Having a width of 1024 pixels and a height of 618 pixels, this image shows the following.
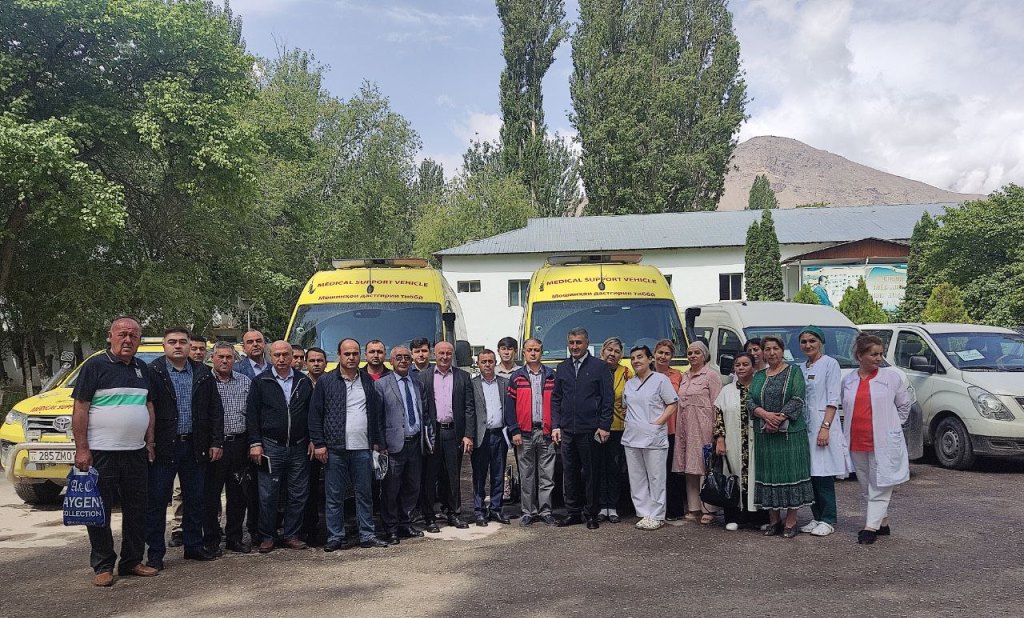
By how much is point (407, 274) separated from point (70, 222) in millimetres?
7219

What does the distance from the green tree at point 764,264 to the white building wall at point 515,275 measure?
240 centimetres

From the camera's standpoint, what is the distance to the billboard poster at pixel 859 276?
33.8 meters

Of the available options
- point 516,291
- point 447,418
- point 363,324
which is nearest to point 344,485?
point 447,418

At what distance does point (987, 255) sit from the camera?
25.9 metres

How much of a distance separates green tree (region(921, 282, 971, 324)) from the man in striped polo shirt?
68.7 ft

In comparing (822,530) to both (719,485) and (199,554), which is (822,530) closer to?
(719,485)

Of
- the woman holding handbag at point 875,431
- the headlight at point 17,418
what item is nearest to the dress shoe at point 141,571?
the headlight at point 17,418

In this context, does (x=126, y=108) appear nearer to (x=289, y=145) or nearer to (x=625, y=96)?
(x=289, y=145)

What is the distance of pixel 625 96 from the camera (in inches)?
1619

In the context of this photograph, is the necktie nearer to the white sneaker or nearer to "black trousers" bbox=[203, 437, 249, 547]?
"black trousers" bbox=[203, 437, 249, 547]

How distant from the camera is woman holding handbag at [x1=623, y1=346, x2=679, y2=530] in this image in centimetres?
769

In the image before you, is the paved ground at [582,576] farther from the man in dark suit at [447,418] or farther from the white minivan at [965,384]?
the white minivan at [965,384]

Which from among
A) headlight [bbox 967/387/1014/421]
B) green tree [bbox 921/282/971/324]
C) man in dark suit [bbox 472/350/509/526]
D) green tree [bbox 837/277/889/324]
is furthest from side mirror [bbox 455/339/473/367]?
green tree [bbox 837/277/889/324]

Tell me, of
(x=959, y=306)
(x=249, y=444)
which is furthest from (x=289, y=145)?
(x=959, y=306)
